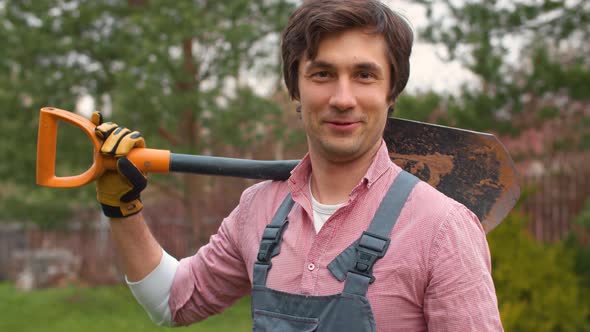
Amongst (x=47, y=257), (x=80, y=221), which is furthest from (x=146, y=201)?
(x=47, y=257)

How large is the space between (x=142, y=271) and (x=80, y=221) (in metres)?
11.0

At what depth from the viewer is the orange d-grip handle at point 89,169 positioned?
6.64 ft

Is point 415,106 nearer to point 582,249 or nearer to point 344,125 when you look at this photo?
point 582,249

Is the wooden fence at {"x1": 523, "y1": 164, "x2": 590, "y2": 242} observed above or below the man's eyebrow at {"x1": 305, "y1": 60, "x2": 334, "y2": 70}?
below

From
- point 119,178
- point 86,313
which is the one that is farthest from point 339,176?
point 86,313

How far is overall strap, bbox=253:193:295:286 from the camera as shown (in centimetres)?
177

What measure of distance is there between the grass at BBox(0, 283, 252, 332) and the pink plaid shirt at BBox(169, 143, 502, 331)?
20.8 ft

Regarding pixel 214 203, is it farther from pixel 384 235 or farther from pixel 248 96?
pixel 384 235

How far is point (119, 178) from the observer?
204cm

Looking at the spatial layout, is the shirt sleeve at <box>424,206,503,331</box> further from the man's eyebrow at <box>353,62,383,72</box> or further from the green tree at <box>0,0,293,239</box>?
the green tree at <box>0,0,293,239</box>

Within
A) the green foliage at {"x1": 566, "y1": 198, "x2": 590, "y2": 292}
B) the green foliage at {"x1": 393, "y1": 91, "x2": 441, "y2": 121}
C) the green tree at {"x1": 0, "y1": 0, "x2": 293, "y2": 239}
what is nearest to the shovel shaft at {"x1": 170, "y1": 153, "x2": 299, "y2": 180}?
the green foliage at {"x1": 393, "y1": 91, "x2": 441, "y2": 121}

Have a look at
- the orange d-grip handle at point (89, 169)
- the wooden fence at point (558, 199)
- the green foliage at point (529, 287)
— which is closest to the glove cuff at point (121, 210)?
the orange d-grip handle at point (89, 169)

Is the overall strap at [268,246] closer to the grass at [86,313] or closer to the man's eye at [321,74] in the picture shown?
the man's eye at [321,74]

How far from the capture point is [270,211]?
1939 millimetres
